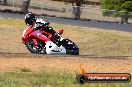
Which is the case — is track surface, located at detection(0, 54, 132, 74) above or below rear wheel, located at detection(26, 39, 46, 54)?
above

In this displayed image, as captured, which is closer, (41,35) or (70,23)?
(41,35)

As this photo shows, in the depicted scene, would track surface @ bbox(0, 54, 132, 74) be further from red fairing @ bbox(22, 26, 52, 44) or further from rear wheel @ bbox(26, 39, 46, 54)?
rear wheel @ bbox(26, 39, 46, 54)

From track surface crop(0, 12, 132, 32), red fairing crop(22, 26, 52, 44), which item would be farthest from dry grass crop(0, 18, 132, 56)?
red fairing crop(22, 26, 52, 44)

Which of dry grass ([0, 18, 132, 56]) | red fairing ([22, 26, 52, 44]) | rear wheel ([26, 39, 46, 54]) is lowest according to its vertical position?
dry grass ([0, 18, 132, 56])

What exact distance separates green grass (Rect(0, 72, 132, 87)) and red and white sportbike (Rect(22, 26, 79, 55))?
Result: 9.02 m

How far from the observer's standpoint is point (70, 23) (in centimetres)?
4641

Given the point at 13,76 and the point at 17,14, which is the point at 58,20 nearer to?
the point at 17,14

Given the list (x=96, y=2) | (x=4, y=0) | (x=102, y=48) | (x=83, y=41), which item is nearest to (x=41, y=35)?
(x=102, y=48)

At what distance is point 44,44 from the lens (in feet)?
76.7

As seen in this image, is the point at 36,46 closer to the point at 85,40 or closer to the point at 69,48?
the point at 69,48

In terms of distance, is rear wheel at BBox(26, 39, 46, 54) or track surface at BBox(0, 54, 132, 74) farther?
rear wheel at BBox(26, 39, 46, 54)

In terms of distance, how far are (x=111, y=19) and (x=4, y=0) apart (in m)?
13.5

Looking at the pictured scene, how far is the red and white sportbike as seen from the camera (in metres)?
23.1

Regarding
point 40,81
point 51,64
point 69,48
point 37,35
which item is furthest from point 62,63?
point 37,35
